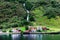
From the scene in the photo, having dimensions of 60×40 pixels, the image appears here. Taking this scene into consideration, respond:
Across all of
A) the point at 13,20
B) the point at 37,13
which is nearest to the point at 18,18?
the point at 13,20

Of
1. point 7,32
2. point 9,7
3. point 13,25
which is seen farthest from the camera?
point 9,7

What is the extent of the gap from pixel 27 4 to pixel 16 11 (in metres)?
7.55

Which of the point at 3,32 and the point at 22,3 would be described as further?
the point at 22,3

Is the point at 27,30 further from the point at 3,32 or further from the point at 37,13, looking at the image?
the point at 37,13

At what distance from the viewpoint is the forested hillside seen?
97.4 m

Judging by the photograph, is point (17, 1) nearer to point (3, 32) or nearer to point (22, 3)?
point (22, 3)

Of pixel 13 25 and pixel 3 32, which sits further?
pixel 13 25

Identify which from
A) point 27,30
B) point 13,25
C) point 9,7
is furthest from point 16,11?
point 27,30

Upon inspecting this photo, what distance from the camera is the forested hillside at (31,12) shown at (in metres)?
97.4

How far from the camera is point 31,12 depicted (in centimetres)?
10769

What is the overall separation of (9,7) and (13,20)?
10451 mm

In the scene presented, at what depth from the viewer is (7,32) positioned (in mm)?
84438

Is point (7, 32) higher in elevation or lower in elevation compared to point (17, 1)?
lower

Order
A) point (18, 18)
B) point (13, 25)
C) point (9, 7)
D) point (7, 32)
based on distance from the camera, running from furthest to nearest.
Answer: point (9, 7) → point (18, 18) → point (13, 25) → point (7, 32)
